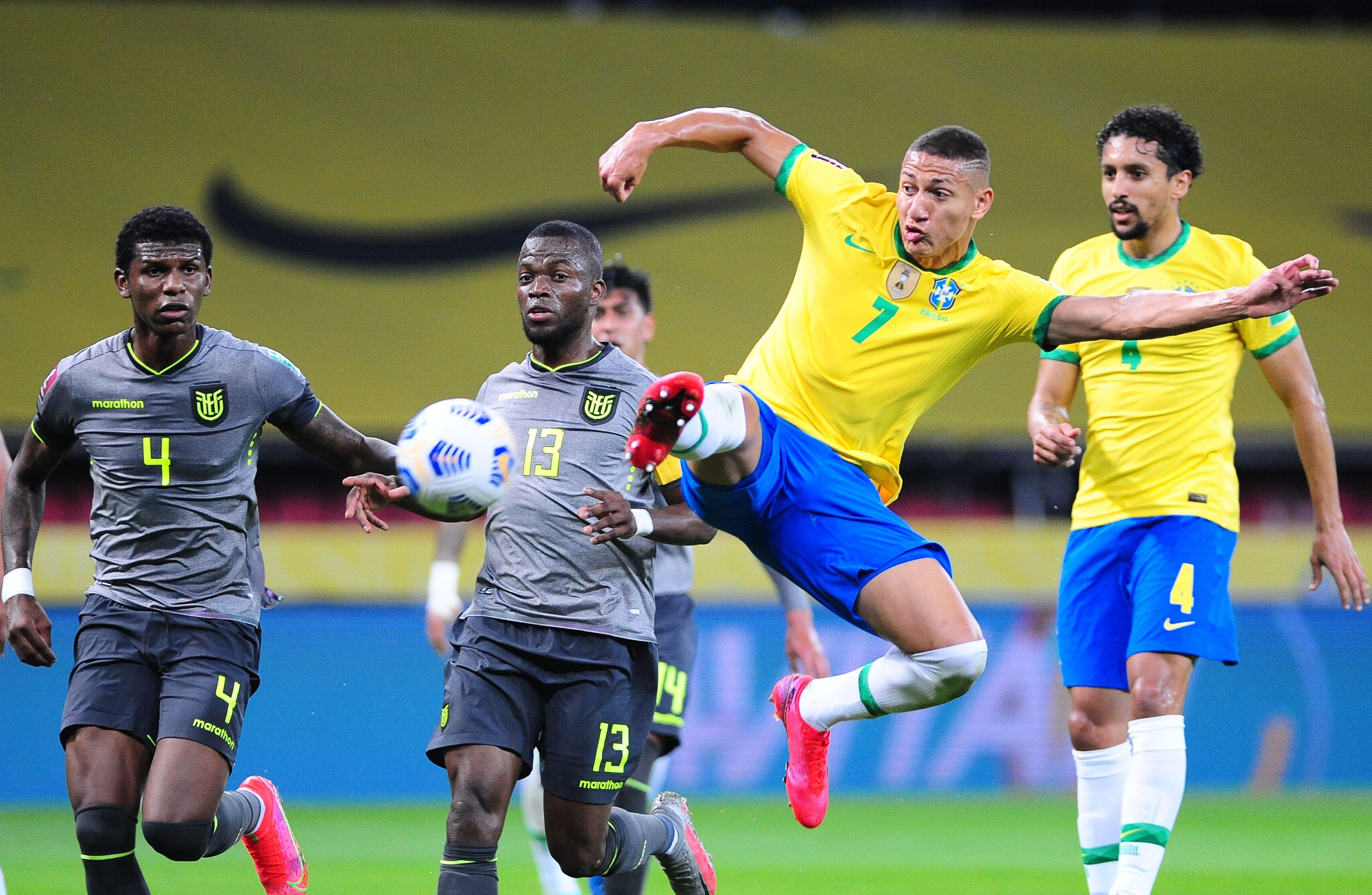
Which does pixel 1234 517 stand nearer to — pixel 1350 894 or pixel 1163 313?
pixel 1163 313

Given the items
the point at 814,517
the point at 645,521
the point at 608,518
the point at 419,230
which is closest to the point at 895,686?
the point at 814,517

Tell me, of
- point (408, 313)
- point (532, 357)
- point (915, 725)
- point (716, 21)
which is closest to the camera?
point (532, 357)

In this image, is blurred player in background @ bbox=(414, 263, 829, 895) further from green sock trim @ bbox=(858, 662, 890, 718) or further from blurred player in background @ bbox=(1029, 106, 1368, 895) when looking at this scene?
blurred player in background @ bbox=(1029, 106, 1368, 895)

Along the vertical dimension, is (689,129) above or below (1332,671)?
above

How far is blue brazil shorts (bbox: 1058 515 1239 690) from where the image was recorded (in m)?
5.40

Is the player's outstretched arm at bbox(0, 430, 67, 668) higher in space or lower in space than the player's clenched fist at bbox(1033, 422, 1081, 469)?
lower

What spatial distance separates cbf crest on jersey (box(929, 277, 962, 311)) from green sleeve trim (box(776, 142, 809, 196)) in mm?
599

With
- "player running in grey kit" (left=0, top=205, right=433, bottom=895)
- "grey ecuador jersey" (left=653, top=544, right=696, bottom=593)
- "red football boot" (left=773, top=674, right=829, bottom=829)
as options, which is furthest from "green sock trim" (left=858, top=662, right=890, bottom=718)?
"player running in grey kit" (left=0, top=205, right=433, bottom=895)

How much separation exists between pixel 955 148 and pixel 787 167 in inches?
22.1

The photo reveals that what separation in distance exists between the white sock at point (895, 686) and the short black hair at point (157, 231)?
2455 mm

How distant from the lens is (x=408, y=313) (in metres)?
17.0

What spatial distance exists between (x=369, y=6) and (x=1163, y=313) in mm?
14823

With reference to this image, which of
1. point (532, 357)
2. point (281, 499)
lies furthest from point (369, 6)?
point (532, 357)

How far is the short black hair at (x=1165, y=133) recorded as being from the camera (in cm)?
573
